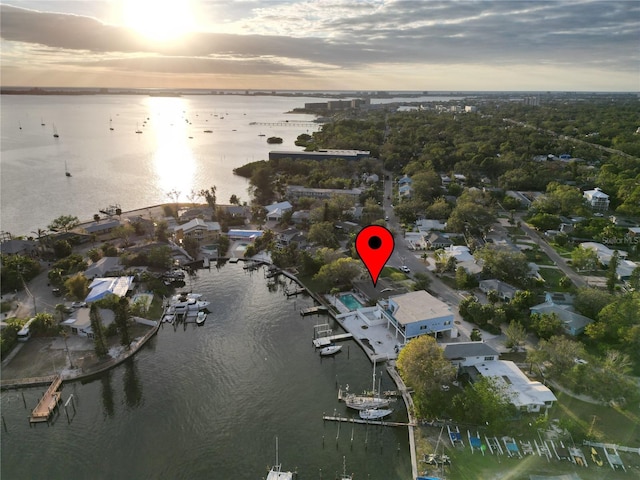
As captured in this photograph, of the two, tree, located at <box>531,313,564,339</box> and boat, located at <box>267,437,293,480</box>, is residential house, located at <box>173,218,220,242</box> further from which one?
tree, located at <box>531,313,564,339</box>

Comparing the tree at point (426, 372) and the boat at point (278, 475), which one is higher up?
the tree at point (426, 372)

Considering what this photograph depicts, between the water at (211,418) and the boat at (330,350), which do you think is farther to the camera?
the boat at (330,350)

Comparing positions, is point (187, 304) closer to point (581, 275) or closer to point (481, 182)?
point (581, 275)

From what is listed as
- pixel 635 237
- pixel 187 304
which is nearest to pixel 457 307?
pixel 187 304

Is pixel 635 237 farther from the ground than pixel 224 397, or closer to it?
farther from the ground

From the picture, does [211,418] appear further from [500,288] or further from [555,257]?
[555,257]

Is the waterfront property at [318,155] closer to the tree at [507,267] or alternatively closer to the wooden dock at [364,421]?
the tree at [507,267]

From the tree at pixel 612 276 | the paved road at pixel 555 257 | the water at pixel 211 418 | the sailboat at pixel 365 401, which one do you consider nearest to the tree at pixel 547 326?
the tree at pixel 612 276
